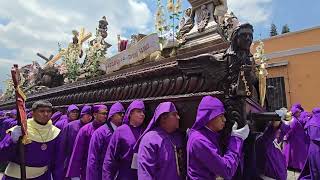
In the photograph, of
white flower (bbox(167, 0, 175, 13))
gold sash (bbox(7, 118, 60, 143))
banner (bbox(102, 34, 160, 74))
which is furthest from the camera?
white flower (bbox(167, 0, 175, 13))

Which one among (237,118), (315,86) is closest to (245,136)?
(237,118)

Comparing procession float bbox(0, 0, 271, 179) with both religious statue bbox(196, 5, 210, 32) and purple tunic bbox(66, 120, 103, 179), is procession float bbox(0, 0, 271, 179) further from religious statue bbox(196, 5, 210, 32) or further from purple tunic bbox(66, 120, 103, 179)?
purple tunic bbox(66, 120, 103, 179)

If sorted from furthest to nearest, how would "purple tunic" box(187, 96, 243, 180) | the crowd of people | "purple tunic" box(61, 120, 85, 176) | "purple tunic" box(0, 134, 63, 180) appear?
1. "purple tunic" box(61, 120, 85, 176)
2. "purple tunic" box(0, 134, 63, 180)
3. the crowd of people
4. "purple tunic" box(187, 96, 243, 180)

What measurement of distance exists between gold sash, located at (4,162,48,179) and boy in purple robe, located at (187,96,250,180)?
2.19 meters

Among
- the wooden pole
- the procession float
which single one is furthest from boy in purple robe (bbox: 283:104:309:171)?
the wooden pole

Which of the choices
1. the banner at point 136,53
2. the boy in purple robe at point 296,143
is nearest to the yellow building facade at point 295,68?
the boy in purple robe at point 296,143

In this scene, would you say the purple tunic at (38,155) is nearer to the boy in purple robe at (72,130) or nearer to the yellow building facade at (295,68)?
the boy in purple robe at (72,130)

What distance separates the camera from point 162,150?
305 centimetres

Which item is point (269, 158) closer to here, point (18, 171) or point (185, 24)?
point (185, 24)

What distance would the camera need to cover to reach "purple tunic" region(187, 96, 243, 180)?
2648 millimetres

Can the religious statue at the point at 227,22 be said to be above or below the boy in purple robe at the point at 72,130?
above

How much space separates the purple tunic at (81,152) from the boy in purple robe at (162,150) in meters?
1.80

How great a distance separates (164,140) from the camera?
3.11 metres

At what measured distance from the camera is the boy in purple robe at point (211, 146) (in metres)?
2.65
